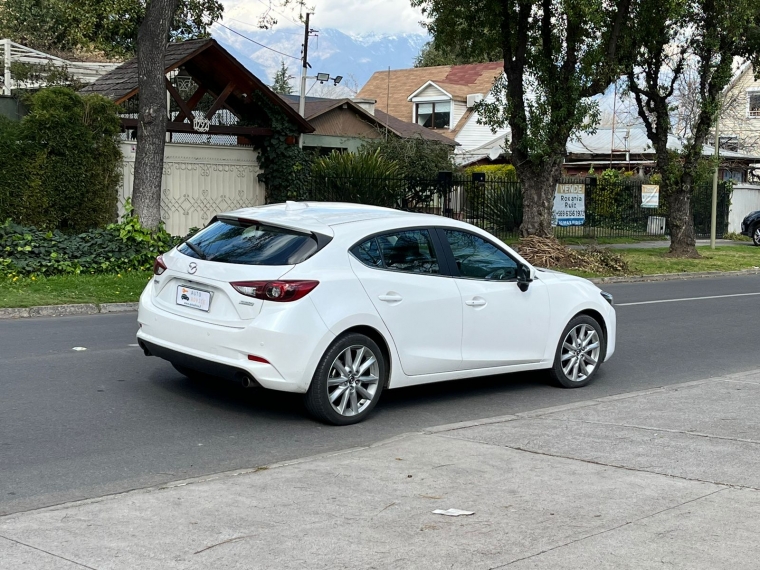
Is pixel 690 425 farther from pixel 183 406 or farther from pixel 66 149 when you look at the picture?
pixel 66 149

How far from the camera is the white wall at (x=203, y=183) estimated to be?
21.1 meters

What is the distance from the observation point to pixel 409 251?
→ 26.3 feet

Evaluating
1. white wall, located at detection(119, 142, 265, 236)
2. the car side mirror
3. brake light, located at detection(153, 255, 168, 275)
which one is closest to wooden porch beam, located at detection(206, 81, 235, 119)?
white wall, located at detection(119, 142, 265, 236)

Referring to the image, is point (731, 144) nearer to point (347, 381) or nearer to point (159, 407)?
point (347, 381)

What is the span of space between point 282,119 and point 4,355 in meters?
13.5

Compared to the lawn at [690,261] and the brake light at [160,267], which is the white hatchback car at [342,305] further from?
the lawn at [690,261]

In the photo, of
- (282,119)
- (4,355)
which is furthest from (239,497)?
(282,119)

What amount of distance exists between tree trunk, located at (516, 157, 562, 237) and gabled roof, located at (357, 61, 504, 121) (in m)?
28.8

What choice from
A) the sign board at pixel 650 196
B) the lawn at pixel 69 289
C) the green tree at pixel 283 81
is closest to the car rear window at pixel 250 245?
the lawn at pixel 69 289

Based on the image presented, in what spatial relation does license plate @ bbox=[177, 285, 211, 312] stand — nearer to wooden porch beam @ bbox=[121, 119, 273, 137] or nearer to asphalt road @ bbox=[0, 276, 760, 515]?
asphalt road @ bbox=[0, 276, 760, 515]

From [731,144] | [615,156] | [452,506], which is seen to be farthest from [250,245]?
[731,144]

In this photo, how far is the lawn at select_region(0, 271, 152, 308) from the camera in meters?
13.5

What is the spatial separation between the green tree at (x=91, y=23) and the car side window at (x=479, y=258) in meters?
14.5

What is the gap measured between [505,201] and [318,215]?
915 inches
